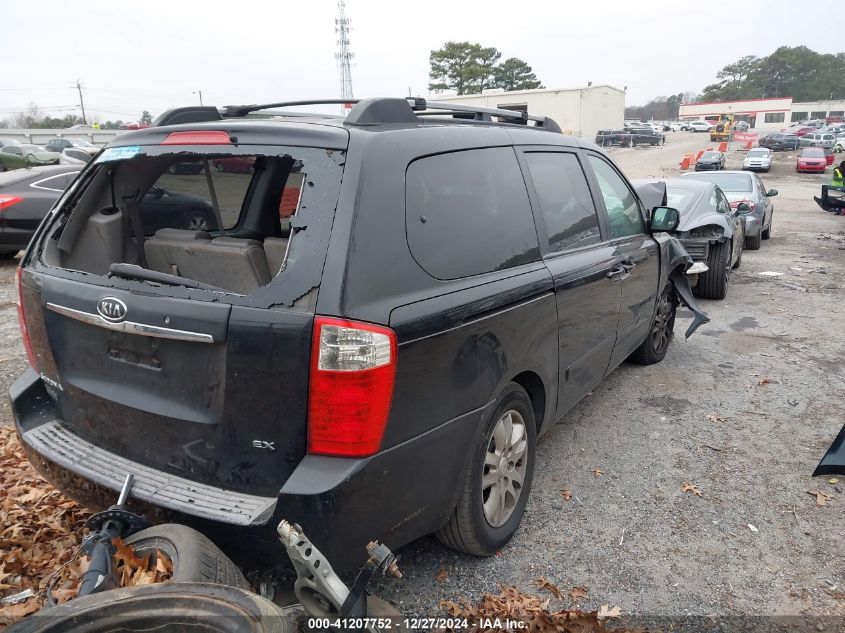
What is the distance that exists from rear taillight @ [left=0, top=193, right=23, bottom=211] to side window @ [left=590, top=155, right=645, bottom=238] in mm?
8451

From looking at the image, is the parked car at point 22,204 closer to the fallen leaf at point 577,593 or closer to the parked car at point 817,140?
the fallen leaf at point 577,593

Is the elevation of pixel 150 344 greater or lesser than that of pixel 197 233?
lesser

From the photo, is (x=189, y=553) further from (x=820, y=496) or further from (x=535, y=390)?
(x=820, y=496)

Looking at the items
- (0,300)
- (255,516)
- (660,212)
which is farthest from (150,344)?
(0,300)

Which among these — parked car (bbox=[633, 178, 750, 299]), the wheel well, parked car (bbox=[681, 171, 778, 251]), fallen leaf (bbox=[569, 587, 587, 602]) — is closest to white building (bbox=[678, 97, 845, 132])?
parked car (bbox=[681, 171, 778, 251])

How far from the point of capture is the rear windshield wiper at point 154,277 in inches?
90.7

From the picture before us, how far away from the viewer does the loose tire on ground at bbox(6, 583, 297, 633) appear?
1.87 meters

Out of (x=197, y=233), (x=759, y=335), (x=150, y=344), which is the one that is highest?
(x=197, y=233)

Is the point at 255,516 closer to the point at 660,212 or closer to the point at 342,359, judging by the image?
the point at 342,359

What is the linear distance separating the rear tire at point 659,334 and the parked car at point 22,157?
3178 cm

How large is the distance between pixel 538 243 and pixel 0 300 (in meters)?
7.47

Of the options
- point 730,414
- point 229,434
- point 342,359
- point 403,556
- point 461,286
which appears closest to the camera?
point 342,359

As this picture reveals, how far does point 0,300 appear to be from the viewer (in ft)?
→ 26.1

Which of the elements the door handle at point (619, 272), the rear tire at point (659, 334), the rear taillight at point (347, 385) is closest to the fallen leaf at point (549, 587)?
the rear taillight at point (347, 385)
